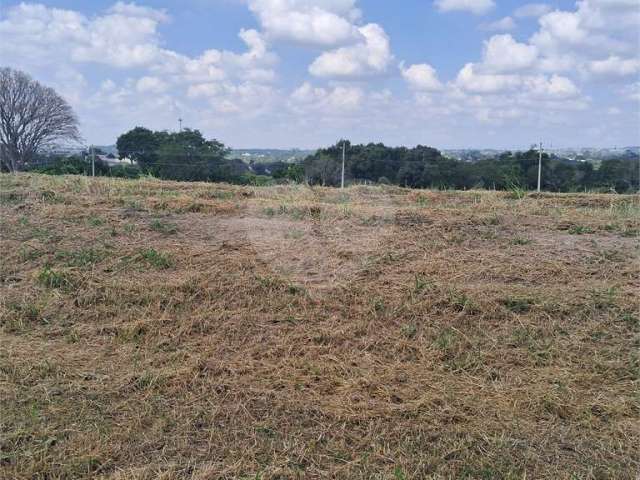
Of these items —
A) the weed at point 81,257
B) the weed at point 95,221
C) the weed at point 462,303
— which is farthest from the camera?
the weed at point 95,221

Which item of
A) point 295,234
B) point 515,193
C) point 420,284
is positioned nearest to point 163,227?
point 295,234

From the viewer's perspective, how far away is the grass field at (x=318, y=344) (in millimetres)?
2182

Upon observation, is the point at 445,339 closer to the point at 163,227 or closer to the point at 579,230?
the point at 579,230

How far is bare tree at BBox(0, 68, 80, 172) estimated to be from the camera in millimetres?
12258

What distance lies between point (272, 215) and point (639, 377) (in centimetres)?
340

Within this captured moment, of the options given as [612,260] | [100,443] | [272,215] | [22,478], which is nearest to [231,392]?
[100,443]

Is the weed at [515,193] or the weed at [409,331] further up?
the weed at [515,193]

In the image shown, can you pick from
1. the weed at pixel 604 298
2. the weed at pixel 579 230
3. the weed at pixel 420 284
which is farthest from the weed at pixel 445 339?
the weed at pixel 579 230

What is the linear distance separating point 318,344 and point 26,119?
12.7m

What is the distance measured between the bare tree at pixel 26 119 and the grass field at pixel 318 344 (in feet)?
29.3

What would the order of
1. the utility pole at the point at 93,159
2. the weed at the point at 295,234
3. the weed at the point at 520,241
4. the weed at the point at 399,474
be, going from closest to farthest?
1. the weed at the point at 399,474
2. the weed at the point at 520,241
3. the weed at the point at 295,234
4. the utility pole at the point at 93,159

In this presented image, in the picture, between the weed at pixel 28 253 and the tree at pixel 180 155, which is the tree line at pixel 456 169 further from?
the weed at pixel 28 253

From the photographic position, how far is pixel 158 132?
44.1 ft

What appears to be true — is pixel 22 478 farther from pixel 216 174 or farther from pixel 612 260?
pixel 216 174
